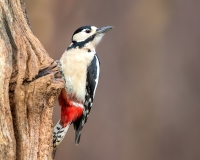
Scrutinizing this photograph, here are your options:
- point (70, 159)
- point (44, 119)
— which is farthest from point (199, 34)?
point (44, 119)

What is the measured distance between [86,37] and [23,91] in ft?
3.30

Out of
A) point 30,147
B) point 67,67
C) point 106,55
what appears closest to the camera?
point 30,147

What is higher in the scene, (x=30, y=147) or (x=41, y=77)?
(x=41, y=77)

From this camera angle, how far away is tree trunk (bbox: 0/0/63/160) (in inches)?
75.3

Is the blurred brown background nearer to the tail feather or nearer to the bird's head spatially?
the bird's head

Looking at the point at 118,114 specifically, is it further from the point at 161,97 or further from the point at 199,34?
the point at 199,34

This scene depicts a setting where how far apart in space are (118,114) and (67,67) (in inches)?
72.0

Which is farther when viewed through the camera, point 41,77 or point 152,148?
point 152,148

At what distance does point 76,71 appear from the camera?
107 inches

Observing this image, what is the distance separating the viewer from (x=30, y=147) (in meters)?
2.01

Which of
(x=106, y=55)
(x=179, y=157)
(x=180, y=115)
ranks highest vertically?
(x=106, y=55)

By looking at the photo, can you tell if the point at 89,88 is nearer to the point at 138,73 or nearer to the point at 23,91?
the point at 23,91

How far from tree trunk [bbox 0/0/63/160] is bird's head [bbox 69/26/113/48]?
75cm

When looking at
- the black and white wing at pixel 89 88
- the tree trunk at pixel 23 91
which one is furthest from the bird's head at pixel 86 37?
the tree trunk at pixel 23 91
